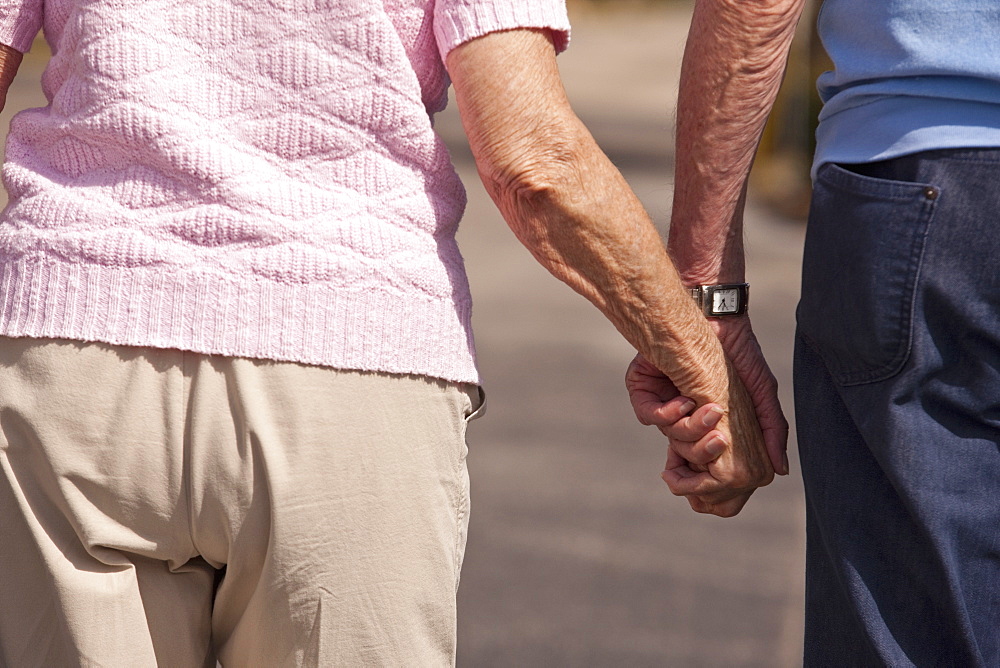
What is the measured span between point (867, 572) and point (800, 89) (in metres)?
8.25

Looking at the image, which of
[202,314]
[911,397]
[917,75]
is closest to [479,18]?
[202,314]

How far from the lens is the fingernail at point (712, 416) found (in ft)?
6.38

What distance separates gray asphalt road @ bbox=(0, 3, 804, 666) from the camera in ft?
11.2

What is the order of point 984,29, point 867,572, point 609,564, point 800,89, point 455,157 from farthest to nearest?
1. point 455,157
2. point 800,89
3. point 609,564
4. point 867,572
5. point 984,29

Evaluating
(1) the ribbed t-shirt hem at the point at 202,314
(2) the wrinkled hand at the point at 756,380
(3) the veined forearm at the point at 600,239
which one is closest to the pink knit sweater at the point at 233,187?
(1) the ribbed t-shirt hem at the point at 202,314

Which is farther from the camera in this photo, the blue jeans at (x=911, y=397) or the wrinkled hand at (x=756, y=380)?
the wrinkled hand at (x=756, y=380)

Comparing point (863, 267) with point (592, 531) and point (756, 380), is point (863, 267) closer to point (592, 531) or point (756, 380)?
point (756, 380)

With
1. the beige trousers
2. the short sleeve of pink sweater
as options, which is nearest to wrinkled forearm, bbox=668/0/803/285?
the short sleeve of pink sweater

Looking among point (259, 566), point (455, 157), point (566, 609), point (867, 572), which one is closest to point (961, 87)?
point (867, 572)

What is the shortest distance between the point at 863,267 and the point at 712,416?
42cm

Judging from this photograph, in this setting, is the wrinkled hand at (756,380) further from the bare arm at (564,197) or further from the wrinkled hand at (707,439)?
the bare arm at (564,197)

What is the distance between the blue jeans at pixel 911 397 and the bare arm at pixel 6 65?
3.73ft

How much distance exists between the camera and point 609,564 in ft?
12.5

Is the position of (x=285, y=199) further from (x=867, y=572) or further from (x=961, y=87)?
(x=867, y=572)
